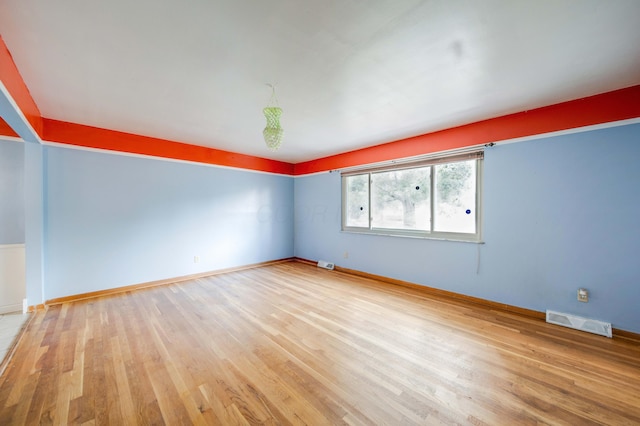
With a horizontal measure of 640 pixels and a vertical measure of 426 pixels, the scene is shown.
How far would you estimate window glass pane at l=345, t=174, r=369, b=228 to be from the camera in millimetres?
4645

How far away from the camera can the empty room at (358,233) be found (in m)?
1.51

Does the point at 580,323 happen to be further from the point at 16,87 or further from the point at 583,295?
the point at 16,87

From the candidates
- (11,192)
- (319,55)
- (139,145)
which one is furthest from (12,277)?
(319,55)

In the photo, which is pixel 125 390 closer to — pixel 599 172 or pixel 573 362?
pixel 573 362

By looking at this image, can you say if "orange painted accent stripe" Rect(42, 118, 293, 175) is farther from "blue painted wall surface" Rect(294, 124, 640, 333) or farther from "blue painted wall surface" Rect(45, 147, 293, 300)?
"blue painted wall surface" Rect(294, 124, 640, 333)

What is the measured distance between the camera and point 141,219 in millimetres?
3795

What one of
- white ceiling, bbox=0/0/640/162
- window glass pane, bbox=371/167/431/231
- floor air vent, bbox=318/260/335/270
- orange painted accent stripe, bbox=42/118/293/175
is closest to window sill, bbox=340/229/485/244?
window glass pane, bbox=371/167/431/231

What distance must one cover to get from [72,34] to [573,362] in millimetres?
4557

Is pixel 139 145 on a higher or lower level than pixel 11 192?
higher

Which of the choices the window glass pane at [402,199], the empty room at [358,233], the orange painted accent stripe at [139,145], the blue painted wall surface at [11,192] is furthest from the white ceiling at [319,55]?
the window glass pane at [402,199]

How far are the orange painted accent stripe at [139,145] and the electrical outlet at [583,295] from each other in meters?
5.30

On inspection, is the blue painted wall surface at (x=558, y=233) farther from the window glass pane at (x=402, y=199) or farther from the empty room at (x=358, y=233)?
the window glass pane at (x=402, y=199)

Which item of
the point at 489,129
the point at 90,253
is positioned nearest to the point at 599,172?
the point at 489,129

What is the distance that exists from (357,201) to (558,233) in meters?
2.93
